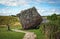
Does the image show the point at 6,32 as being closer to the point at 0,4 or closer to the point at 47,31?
the point at 0,4

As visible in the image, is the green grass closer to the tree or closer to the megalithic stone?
the tree

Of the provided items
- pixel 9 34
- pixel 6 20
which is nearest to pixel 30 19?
pixel 6 20

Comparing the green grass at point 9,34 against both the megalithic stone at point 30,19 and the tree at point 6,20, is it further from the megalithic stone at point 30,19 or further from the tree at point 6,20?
the megalithic stone at point 30,19

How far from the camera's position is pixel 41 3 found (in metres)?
6.36

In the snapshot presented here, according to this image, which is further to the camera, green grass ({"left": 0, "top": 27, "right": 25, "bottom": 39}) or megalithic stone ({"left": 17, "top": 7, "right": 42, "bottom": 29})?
megalithic stone ({"left": 17, "top": 7, "right": 42, "bottom": 29})

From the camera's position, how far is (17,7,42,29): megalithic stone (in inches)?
284

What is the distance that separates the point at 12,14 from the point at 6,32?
68 centimetres

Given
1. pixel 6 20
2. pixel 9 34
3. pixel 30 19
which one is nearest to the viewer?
pixel 9 34

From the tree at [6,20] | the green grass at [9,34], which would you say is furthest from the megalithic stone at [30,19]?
the green grass at [9,34]

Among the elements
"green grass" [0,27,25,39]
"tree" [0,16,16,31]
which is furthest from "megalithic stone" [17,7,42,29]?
"green grass" [0,27,25,39]

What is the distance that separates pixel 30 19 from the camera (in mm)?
7258

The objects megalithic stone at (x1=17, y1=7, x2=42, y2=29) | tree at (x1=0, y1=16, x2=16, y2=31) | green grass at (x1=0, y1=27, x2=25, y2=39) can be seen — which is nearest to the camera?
green grass at (x1=0, y1=27, x2=25, y2=39)

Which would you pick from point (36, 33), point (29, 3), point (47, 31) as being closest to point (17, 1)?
point (29, 3)

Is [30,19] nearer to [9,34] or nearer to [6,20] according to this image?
[6,20]
